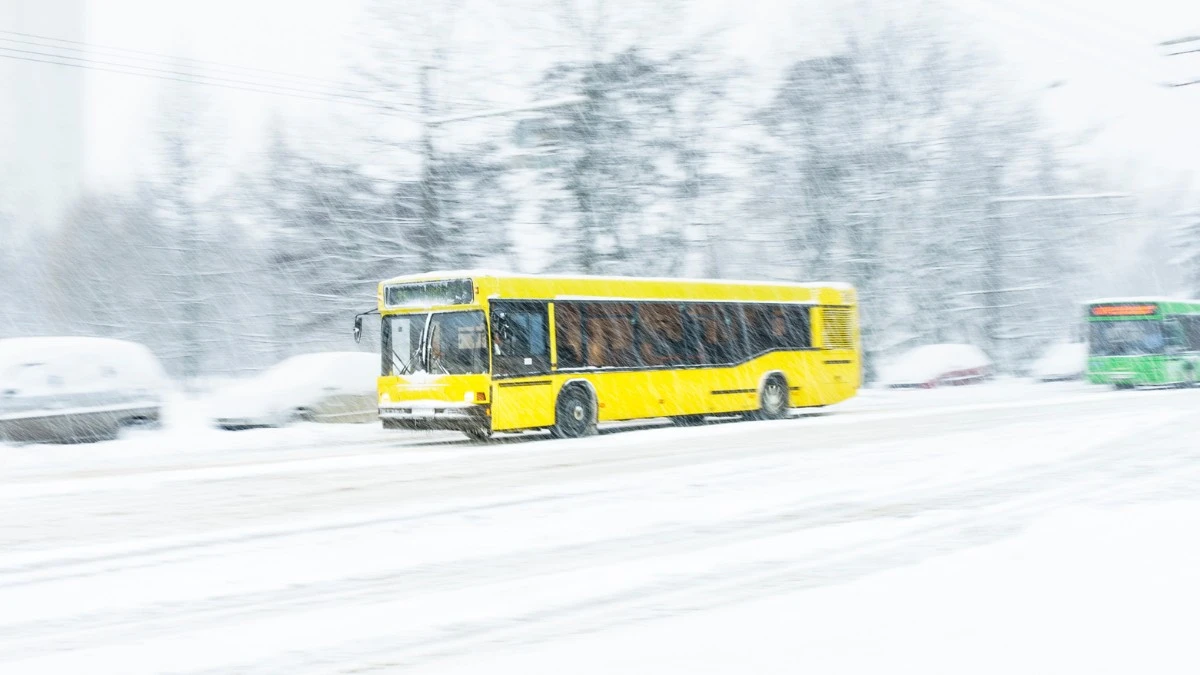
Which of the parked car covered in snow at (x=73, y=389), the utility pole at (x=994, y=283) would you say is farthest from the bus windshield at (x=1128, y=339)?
the parked car covered in snow at (x=73, y=389)

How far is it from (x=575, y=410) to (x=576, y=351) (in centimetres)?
91

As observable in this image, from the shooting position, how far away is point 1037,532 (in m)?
9.11

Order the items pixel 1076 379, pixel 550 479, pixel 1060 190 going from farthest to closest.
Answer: pixel 1060 190, pixel 1076 379, pixel 550 479

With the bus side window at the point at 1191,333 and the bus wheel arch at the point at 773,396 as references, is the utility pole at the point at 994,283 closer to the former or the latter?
the bus side window at the point at 1191,333

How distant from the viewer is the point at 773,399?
81.7ft

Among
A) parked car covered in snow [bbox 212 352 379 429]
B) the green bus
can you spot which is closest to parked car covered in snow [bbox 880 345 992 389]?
the green bus

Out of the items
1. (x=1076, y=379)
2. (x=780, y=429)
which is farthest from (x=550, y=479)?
(x=1076, y=379)

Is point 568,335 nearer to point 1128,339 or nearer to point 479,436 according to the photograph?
point 479,436

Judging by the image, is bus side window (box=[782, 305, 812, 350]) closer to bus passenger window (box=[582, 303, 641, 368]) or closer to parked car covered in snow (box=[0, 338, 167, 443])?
bus passenger window (box=[582, 303, 641, 368])

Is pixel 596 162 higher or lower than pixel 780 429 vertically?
higher

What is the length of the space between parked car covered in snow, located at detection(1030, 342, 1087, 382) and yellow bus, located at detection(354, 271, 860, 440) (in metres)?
20.9

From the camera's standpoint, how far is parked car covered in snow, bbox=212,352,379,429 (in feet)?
77.2

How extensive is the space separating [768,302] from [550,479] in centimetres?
1206

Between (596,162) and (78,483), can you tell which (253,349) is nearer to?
(596,162)
